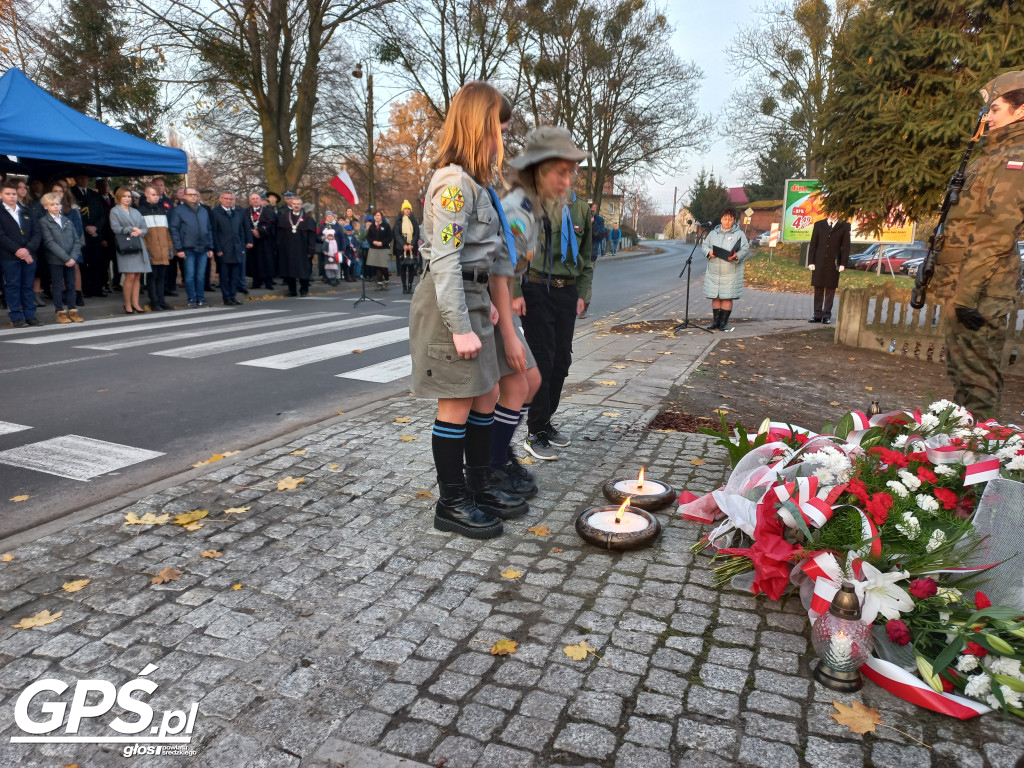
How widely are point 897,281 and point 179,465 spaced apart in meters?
27.8

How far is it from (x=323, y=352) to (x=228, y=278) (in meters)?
6.56

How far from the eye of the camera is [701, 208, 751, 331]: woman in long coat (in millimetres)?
11781

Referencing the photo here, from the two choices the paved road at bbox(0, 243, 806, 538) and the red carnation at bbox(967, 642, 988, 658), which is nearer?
the red carnation at bbox(967, 642, 988, 658)

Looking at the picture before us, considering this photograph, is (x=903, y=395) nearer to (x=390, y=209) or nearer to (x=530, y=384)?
(x=530, y=384)

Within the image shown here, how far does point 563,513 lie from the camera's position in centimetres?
404

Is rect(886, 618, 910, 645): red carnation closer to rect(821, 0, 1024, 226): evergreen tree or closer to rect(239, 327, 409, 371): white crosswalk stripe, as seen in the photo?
rect(239, 327, 409, 371): white crosswalk stripe

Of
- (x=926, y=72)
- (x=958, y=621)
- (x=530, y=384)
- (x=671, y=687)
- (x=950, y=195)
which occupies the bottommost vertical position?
(x=671, y=687)

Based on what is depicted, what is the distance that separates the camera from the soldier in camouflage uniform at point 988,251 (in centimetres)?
474

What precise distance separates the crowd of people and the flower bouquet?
11083mm

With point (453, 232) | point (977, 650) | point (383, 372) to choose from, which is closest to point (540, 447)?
→ point (453, 232)

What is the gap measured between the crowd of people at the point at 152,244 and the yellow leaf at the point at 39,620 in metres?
9.43

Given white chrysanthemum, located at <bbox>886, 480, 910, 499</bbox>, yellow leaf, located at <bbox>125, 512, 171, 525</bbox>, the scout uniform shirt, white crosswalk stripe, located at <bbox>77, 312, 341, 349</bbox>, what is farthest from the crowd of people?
white chrysanthemum, located at <bbox>886, 480, 910, 499</bbox>

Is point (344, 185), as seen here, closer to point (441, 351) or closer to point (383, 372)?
point (383, 372)

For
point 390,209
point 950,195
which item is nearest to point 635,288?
point 950,195
